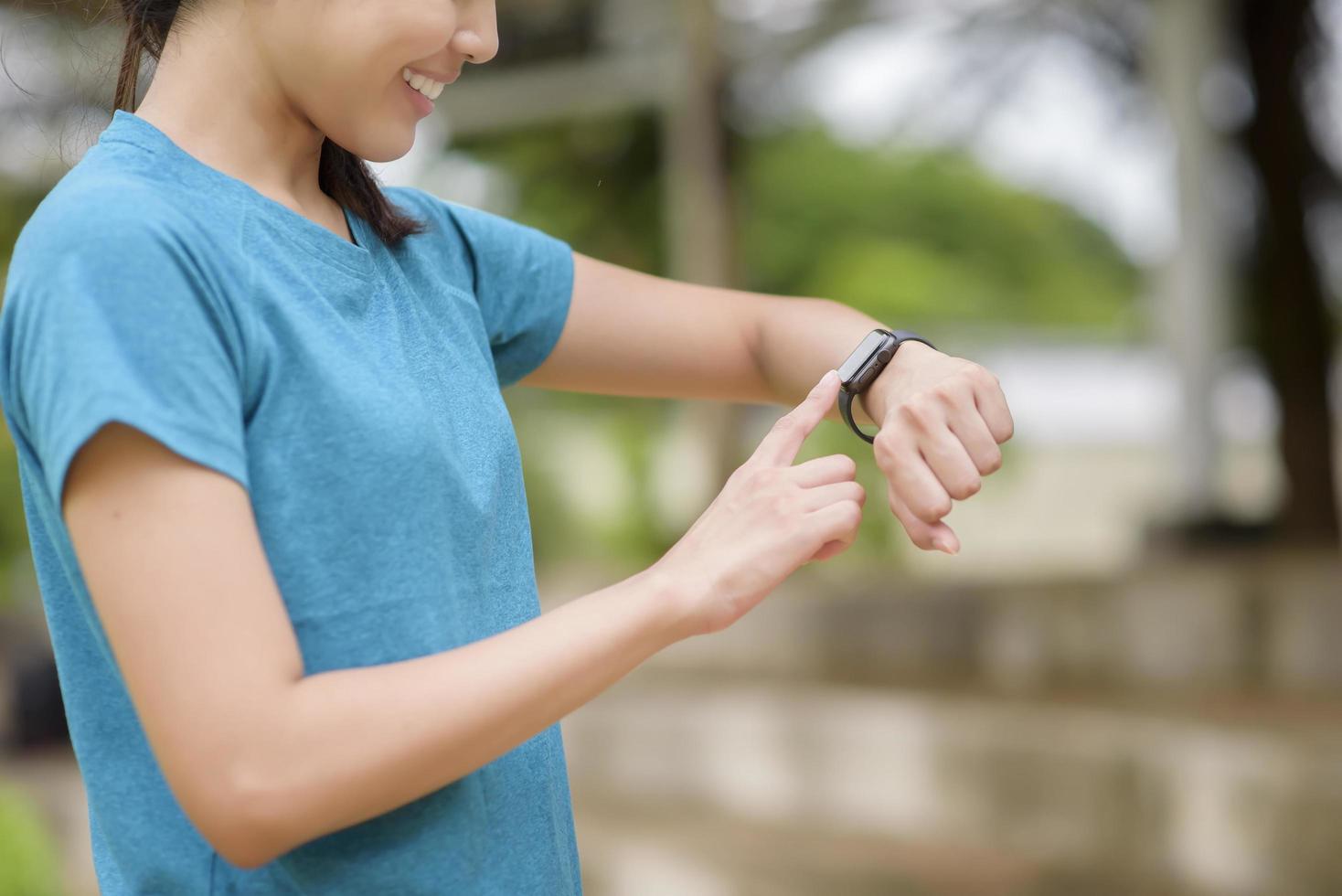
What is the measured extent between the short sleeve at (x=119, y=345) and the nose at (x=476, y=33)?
0.24 meters

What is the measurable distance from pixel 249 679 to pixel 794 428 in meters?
0.40

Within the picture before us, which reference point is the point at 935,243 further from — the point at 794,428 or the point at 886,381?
the point at 794,428

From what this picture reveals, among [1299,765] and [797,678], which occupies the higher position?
[1299,765]

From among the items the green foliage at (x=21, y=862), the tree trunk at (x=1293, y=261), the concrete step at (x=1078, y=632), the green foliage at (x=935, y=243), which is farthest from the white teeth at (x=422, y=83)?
the green foliage at (x=935, y=243)

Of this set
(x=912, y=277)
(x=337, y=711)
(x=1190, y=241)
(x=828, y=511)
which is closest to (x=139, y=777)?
(x=337, y=711)

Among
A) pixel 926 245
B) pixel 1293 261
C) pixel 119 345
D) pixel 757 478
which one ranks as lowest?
pixel 926 245

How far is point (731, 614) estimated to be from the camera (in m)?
0.88

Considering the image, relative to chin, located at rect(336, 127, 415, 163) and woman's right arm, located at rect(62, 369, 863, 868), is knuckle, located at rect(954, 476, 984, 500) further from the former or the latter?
chin, located at rect(336, 127, 415, 163)

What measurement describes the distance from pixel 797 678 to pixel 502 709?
4205 mm

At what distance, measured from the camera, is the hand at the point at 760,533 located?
0.88m

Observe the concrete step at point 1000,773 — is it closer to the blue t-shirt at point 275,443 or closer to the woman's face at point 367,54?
the blue t-shirt at point 275,443

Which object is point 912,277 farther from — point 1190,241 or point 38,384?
point 38,384

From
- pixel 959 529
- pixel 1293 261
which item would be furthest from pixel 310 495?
pixel 959 529

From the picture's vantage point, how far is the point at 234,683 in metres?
0.77
